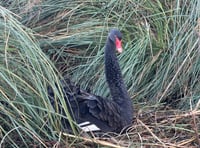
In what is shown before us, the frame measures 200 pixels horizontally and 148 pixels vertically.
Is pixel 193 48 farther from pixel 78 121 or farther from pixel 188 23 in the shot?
pixel 78 121

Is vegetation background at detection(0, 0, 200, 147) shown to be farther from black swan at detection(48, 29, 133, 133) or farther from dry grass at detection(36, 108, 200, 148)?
black swan at detection(48, 29, 133, 133)

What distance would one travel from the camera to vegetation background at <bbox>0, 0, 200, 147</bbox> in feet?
12.4

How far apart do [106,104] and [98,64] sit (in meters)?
0.89

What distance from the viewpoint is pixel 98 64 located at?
16.7 feet

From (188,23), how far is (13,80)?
1.75m

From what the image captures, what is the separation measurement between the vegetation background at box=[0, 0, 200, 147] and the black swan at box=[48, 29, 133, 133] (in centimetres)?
12

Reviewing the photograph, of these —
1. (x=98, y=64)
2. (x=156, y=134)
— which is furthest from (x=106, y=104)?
(x=98, y=64)

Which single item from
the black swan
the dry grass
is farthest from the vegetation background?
the black swan

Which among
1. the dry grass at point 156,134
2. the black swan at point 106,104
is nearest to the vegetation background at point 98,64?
the dry grass at point 156,134

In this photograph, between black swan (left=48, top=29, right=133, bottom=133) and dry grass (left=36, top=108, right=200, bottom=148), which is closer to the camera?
dry grass (left=36, top=108, right=200, bottom=148)

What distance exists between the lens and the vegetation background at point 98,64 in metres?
3.77

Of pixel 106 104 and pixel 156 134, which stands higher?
pixel 106 104

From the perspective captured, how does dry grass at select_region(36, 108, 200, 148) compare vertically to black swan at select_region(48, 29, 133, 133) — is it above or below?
below

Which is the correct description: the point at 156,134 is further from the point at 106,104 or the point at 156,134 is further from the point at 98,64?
the point at 98,64
